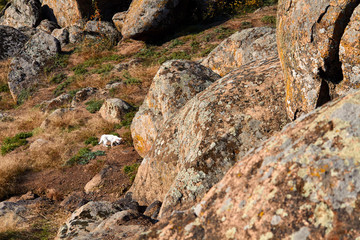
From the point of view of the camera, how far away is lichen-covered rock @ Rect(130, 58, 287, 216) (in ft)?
14.9

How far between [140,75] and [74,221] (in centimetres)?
1279

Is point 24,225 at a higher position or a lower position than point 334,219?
lower

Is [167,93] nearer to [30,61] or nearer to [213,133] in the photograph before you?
[213,133]

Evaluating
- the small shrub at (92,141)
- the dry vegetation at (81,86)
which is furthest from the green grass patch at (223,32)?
the small shrub at (92,141)

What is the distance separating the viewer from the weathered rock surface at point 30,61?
18656mm

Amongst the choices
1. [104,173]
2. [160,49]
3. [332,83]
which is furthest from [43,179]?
[160,49]

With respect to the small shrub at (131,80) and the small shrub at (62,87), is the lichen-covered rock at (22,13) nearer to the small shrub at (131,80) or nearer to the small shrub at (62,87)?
the small shrub at (62,87)

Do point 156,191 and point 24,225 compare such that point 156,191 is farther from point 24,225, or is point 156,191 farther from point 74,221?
point 24,225

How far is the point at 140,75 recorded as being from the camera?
16.9m

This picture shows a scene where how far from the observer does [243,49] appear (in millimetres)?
10031

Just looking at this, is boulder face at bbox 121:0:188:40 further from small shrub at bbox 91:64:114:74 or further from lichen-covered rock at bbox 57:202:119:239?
lichen-covered rock at bbox 57:202:119:239

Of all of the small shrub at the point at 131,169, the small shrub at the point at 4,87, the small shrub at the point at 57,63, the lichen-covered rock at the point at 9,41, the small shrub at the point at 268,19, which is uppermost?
the lichen-covered rock at the point at 9,41

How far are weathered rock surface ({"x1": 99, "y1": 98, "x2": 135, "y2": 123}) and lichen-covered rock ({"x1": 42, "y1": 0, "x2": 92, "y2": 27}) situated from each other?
16.4 meters

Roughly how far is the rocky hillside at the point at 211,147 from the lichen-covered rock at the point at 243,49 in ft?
0.15
